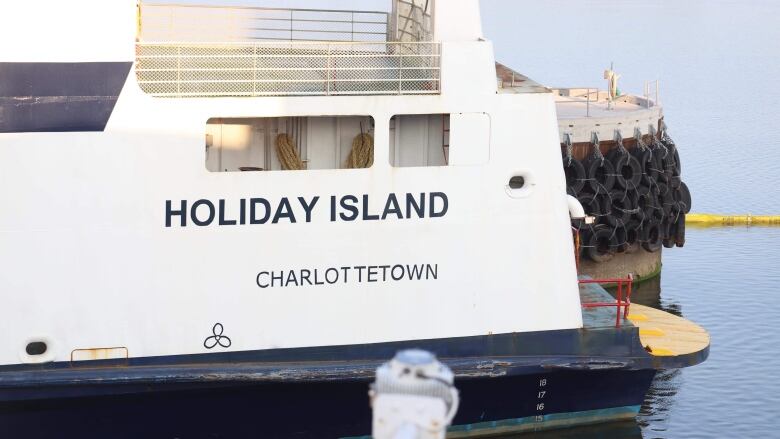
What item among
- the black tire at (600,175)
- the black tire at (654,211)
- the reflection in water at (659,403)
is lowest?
the reflection in water at (659,403)

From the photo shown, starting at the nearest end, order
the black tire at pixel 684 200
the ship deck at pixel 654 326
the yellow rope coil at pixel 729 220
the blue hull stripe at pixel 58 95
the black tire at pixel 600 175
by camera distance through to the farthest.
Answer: the blue hull stripe at pixel 58 95 < the ship deck at pixel 654 326 < the black tire at pixel 600 175 < the black tire at pixel 684 200 < the yellow rope coil at pixel 729 220

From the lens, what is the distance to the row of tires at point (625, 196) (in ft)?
62.3

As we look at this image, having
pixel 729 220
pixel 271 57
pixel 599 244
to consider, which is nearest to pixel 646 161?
pixel 599 244

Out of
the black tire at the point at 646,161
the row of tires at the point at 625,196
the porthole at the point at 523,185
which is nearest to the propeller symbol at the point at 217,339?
the porthole at the point at 523,185

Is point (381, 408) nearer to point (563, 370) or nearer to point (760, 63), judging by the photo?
point (563, 370)

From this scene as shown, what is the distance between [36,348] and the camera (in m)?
10.6

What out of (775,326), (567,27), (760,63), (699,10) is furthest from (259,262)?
(699,10)

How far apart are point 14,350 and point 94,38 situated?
260 cm

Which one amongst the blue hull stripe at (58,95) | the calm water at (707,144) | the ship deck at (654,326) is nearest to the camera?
the blue hull stripe at (58,95)

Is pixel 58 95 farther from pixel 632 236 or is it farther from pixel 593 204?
pixel 632 236

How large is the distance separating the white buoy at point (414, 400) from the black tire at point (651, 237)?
15074mm

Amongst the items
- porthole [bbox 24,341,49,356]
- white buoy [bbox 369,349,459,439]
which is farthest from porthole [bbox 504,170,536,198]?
white buoy [bbox 369,349,459,439]

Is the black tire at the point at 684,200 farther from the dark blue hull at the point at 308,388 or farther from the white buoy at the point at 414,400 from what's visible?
the white buoy at the point at 414,400

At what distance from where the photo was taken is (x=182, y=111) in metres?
10.7
